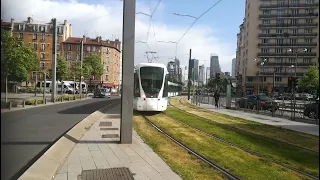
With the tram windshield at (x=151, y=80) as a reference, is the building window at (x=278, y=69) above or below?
Answer: above

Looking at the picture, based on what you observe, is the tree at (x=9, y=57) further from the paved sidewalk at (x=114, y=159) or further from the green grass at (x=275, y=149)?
the green grass at (x=275, y=149)

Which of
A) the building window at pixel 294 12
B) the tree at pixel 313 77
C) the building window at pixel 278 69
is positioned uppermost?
the building window at pixel 294 12

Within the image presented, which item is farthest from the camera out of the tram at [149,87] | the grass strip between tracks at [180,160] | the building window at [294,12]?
the building window at [294,12]

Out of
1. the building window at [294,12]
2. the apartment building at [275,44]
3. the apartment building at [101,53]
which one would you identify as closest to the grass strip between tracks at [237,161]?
the apartment building at [275,44]

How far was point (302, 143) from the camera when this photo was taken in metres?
10.2

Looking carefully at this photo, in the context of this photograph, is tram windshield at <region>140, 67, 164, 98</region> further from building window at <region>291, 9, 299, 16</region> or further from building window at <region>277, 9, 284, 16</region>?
building window at <region>291, 9, 299, 16</region>

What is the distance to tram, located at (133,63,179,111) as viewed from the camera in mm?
19422

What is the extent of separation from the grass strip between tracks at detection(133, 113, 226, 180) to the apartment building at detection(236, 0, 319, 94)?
30.8m

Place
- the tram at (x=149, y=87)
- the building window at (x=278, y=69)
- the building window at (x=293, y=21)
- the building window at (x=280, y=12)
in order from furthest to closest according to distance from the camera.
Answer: the building window at (x=278, y=69), the building window at (x=293, y=21), the building window at (x=280, y=12), the tram at (x=149, y=87)

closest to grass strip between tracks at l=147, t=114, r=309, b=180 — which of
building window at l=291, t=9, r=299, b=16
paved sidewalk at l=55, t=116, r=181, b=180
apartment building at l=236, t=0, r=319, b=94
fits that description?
paved sidewalk at l=55, t=116, r=181, b=180

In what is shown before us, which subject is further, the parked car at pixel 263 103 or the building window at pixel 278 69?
the building window at pixel 278 69

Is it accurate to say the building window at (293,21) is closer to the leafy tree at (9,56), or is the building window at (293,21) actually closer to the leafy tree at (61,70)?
the leafy tree at (61,70)

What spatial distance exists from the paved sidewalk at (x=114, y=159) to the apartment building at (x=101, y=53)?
81053 millimetres

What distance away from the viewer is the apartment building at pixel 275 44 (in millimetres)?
41750
